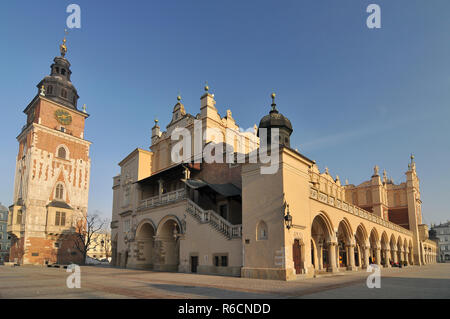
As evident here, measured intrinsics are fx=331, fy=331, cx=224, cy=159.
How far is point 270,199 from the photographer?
18.6 metres

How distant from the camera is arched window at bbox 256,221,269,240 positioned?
18656 mm

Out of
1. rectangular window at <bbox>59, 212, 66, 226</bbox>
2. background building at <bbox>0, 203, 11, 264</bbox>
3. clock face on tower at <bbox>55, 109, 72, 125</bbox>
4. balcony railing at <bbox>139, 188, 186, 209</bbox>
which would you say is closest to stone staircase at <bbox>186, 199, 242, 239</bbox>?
balcony railing at <bbox>139, 188, 186, 209</bbox>

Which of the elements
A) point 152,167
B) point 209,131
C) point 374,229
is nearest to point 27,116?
point 152,167

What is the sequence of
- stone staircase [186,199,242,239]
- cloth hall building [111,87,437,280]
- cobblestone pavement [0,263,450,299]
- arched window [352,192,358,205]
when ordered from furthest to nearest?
arched window [352,192,358,205], stone staircase [186,199,242,239], cloth hall building [111,87,437,280], cobblestone pavement [0,263,450,299]

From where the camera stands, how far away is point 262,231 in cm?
1889

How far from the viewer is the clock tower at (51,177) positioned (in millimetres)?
47500

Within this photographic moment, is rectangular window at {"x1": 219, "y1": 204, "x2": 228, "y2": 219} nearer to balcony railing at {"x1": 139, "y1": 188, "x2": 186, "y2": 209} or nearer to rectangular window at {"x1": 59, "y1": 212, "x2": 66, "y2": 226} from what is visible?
balcony railing at {"x1": 139, "y1": 188, "x2": 186, "y2": 209}

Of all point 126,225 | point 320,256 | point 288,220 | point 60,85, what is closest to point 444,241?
point 320,256

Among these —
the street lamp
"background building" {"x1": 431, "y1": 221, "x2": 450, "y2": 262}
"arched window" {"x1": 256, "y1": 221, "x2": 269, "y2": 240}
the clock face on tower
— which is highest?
the clock face on tower

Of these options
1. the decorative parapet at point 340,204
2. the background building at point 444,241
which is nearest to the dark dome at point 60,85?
the decorative parapet at point 340,204

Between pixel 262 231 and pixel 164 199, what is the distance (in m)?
12.7

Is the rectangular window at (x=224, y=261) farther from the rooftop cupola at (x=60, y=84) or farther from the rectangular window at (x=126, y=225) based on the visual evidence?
the rooftop cupola at (x=60, y=84)
